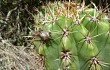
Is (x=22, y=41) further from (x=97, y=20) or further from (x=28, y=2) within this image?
(x=97, y=20)

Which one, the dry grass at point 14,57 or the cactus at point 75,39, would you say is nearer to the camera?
the cactus at point 75,39

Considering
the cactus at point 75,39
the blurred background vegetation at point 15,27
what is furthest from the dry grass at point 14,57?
the cactus at point 75,39

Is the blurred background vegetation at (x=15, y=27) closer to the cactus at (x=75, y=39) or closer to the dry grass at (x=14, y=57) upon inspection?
the dry grass at (x=14, y=57)

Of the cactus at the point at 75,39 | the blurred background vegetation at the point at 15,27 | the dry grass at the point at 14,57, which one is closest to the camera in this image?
the cactus at the point at 75,39

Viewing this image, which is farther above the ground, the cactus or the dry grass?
the cactus

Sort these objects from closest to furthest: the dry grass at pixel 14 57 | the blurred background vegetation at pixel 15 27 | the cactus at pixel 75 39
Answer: the cactus at pixel 75 39 → the dry grass at pixel 14 57 → the blurred background vegetation at pixel 15 27

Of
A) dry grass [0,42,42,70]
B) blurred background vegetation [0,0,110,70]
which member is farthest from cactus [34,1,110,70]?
blurred background vegetation [0,0,110,70]

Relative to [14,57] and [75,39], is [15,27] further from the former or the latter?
[75,39]

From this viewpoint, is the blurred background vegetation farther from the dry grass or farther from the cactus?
the cactus

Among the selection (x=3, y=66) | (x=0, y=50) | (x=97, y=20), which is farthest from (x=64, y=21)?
(x=0, y=50)
